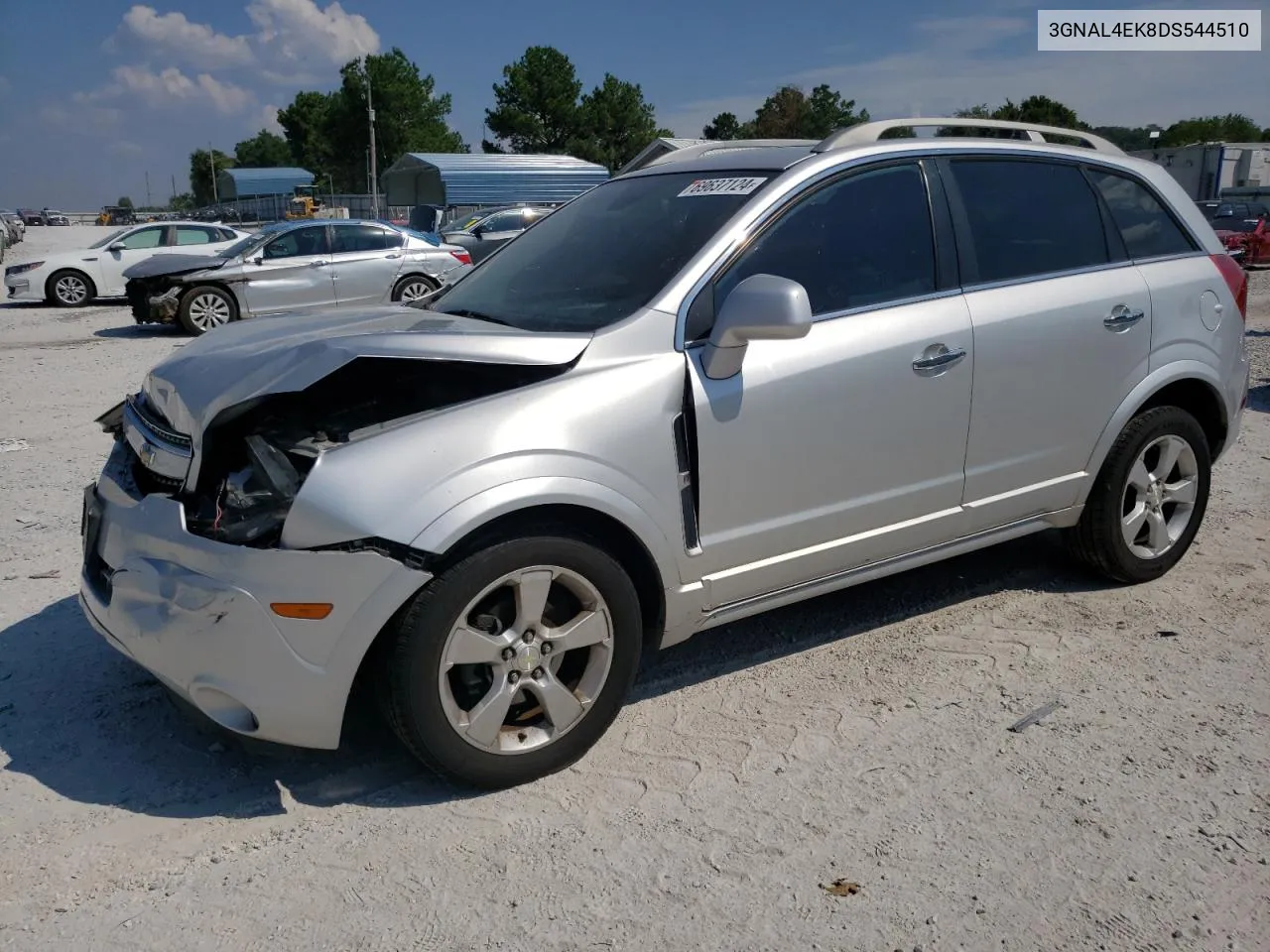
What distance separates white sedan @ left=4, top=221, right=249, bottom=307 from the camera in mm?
18062

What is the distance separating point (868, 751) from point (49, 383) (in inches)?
371

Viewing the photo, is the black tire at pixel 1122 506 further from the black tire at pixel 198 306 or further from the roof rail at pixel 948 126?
the black tire at pixel 198 306

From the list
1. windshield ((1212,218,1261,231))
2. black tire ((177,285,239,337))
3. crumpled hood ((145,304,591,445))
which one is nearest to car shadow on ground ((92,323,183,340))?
black tire ((177,285,239,337))

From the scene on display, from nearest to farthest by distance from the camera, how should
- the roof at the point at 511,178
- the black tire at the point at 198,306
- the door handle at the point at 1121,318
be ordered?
1. the door handle at the point at 1121,318
2. the black tire at the point at 198,306
3. the roof at the point at 511,178

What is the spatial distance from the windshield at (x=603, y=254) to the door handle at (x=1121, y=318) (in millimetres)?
1526

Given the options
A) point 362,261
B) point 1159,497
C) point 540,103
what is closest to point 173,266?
point 362,261

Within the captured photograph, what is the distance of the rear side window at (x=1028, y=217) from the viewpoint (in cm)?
390

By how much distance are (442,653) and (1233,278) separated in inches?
152

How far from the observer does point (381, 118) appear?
3123 inches

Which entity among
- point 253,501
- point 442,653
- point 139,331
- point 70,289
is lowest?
point 442,653

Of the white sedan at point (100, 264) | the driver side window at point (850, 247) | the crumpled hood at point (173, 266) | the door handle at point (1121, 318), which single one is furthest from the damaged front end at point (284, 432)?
the white sedan at point (100, 264)

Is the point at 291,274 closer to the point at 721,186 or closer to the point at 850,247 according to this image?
the point at 721,186

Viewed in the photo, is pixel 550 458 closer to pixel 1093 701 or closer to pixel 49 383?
pixel 1093 701

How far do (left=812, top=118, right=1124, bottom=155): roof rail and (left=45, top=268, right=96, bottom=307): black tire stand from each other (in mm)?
17977
